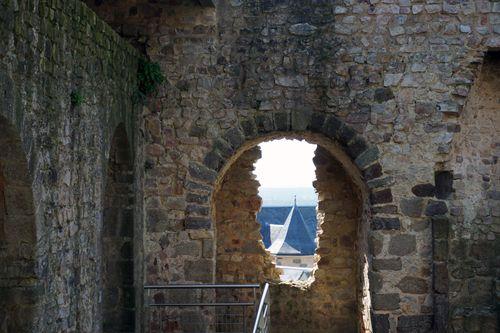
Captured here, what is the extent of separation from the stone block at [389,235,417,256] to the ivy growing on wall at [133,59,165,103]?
304cm

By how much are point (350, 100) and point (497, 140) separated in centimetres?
177

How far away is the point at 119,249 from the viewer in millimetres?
7496

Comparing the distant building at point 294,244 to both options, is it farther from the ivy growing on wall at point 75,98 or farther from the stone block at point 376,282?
the ivy growing on wall at point 75,98

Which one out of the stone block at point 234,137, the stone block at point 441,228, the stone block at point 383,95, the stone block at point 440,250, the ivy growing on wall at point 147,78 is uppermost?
the ivy growing on wall at point 147,78

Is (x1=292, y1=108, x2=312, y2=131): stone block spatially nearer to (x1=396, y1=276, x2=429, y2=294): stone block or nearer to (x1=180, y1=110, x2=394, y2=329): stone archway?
(x1=180, y1=110, x2=394, y2=329): stone archway

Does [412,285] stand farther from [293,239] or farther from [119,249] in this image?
[293,239]

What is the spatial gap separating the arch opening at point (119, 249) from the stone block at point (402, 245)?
2758 mm

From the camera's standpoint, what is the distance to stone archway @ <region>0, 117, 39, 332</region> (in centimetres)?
452

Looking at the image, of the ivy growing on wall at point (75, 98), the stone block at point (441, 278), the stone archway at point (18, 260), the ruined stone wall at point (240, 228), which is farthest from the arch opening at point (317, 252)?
the stone archway at point (18, 260)

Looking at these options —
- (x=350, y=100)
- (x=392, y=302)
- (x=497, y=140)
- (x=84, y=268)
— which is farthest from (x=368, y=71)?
(x=84, y=268)

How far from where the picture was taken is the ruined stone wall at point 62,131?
171 inches

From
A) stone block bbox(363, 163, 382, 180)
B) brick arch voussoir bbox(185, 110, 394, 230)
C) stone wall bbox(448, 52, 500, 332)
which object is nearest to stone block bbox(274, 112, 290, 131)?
brick arch voussoir bbox(185, 110, 394, 230)

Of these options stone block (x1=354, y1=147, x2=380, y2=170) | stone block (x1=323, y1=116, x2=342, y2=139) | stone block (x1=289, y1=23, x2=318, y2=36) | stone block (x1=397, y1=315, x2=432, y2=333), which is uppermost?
stone block (x1=289, y1=23, x2=318, y2=36)

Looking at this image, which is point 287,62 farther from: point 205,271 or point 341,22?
point 205,271
